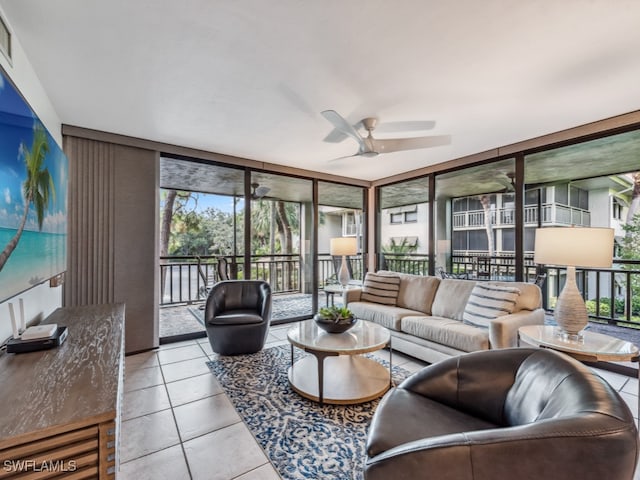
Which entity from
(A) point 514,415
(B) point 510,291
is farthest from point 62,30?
(B) point 510,291

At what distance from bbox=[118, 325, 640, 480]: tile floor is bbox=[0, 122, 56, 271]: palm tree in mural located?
1.34 metres

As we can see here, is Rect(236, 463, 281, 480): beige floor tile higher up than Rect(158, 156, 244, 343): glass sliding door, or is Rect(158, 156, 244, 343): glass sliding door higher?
Rect(158, 156, 244, 343): glass sliding door

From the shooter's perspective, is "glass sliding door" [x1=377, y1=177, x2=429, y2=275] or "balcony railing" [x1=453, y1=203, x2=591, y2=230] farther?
"balcony railing" [x1=453, y1=203, x2=591, y2=230]

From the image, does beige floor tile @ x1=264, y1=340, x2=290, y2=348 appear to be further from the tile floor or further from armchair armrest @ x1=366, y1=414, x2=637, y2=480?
armchair armrest @ x1=366, y1=414, x2=637, y2=480

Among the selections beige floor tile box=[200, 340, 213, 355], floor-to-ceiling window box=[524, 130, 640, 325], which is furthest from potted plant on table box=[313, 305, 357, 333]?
floor-to-ceiling window box=[524, 130, 640, 325]

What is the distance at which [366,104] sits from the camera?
251 cm

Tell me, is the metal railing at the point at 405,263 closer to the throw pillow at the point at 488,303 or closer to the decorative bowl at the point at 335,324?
the throw pillow at the point at 488,303

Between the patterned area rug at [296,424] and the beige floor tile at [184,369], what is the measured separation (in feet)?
0.53

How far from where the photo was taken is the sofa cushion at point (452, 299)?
Result: 10.9 feet

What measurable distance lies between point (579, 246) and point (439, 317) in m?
1.65

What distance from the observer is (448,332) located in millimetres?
2826

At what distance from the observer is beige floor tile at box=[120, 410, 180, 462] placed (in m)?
1.80

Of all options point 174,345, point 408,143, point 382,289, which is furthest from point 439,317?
point 174,345

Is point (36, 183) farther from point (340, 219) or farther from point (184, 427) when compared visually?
point (340, 219)
